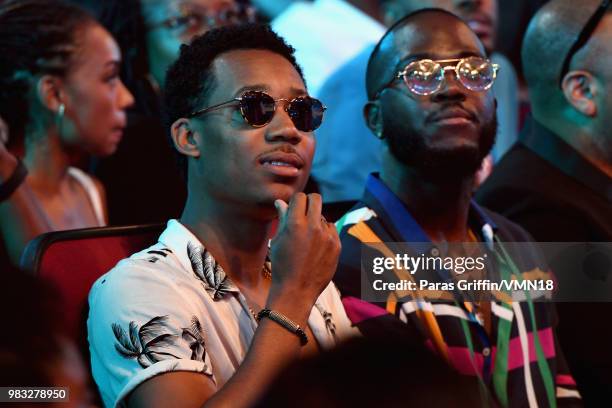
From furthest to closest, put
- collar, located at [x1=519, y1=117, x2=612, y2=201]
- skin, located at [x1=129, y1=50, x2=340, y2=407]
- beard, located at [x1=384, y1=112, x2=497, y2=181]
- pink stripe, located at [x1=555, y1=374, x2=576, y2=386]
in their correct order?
1. collar, located at [x1=519, y1=117, x2=612, y2=201]
2. beard, located at [x1=384, y1=112, x2=497, y2=181]
3. pink stripe, located at [x1=555, y1=374, x2=576, y2=386]
4. skin, located at [x1=129, y1=50, x2=340, y2=407]

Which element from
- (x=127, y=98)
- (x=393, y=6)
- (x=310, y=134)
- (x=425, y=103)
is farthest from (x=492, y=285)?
(x=393, y=6)

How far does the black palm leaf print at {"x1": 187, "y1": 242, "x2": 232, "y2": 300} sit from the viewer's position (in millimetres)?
2531

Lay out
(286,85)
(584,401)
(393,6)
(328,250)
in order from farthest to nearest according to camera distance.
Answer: (393,6), (584,401), (286,85), (328,250)

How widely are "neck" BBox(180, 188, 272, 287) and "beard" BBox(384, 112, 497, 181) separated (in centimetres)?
80

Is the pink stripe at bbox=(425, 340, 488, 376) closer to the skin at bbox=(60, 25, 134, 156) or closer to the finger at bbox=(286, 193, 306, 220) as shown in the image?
the finger at bbox=(286, 193, 306, 220)

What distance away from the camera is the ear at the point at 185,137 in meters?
2.76

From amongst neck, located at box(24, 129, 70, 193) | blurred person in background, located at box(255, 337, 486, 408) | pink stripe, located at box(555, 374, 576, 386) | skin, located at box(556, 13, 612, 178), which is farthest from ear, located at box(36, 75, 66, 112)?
blurred person in background, located at box(255, 337, 486, 408)

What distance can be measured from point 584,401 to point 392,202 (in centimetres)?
96

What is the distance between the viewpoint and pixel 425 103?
3318 mm

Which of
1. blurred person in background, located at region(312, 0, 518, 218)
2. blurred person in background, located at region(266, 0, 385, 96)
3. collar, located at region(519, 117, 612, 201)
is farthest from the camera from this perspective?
blurred person in background, located at region(266, 0, 385, 96)

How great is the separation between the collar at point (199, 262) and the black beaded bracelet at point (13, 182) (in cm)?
112

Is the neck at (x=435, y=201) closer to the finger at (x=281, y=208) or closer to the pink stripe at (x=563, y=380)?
the pink stripe at (x=563, y=380)

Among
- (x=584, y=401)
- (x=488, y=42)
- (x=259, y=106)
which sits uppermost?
(x=259, y=106)

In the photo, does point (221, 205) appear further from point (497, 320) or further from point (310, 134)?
point (497, 320)
